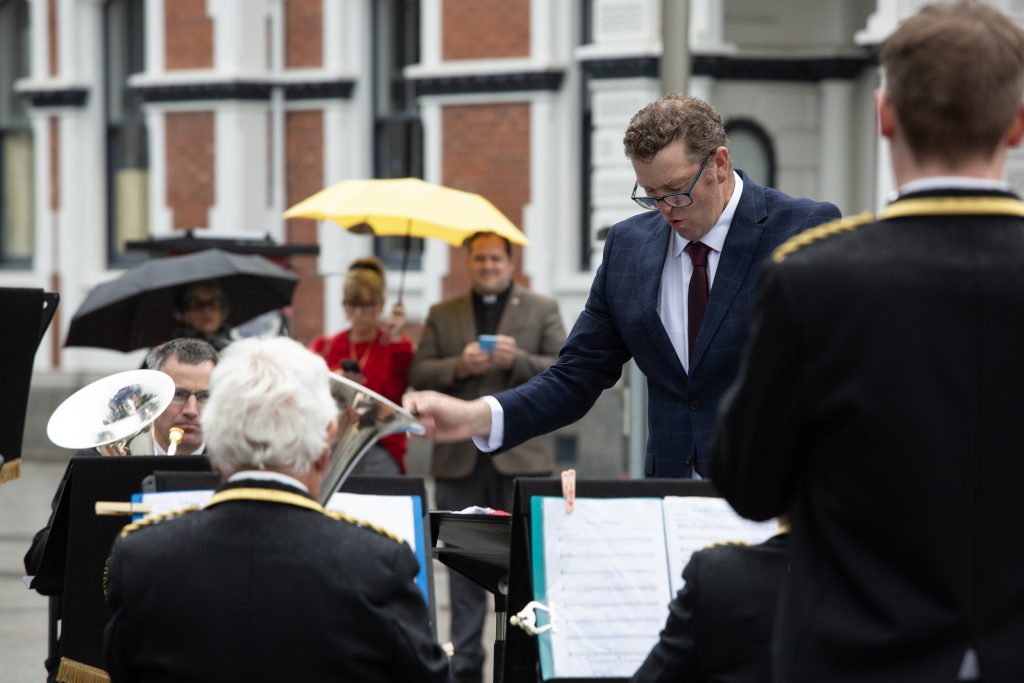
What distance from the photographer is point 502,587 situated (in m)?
4.30

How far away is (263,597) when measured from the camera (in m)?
3.08

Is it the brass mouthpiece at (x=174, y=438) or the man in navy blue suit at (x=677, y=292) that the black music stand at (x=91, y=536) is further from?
the brass mouthpiece at (x=174, y=438)

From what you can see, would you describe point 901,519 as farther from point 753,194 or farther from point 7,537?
point 7,537

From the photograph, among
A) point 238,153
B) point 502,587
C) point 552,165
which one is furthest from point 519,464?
point 238,153

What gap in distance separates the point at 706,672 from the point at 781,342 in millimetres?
900

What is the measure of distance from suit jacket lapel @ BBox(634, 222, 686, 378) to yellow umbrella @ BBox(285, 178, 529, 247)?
4.25 metres

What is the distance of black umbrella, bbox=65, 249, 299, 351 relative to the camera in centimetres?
857

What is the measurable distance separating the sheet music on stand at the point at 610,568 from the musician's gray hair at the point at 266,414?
76cm

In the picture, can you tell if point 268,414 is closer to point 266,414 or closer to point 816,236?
point 266,414

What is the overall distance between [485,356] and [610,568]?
14.9 ft

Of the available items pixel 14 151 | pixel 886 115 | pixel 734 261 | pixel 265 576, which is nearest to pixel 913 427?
pixel 886 115

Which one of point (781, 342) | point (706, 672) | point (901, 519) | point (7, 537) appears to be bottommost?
point (7, 537)

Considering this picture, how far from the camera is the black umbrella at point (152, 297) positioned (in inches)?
337

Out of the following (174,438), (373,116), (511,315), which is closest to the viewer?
(174,438)
